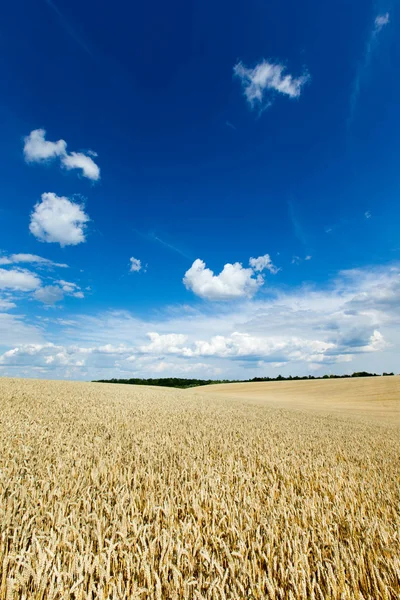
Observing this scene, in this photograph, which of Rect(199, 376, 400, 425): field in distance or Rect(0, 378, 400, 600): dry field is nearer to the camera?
Rect(0, 378, 400, 600): dry field

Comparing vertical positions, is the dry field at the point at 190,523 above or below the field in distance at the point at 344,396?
above

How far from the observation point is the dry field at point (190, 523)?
2256 millimetres

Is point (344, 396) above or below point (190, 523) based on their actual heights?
below

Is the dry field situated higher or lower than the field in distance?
higher

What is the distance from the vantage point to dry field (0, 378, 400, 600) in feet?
7.40

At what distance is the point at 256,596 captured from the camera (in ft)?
7.06

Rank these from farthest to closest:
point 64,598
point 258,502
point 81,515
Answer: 1. point 258,502
2. point 81,515
3. point 64,598

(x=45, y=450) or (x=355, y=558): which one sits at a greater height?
(x=45, y=450)

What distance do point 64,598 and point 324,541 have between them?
2.38 m

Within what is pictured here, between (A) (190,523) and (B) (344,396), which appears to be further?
(B) (344,396)

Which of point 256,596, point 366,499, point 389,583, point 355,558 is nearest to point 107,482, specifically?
point 256,596

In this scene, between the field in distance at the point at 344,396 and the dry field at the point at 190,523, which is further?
the field in distance at the point at 344,396

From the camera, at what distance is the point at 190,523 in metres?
2.97

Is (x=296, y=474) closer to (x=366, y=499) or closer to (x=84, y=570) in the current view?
(x=366, y=499)
